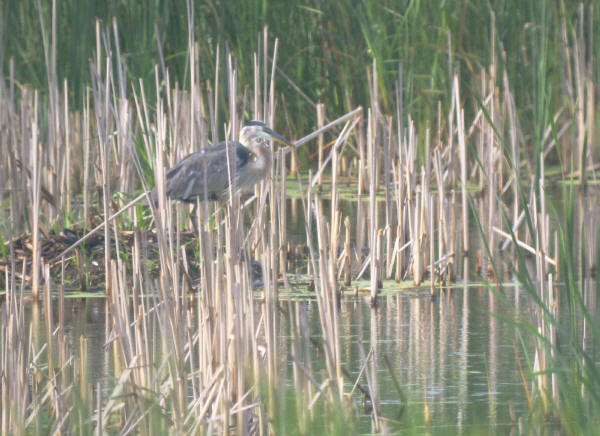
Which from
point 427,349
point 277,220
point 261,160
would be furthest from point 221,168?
point 427,349

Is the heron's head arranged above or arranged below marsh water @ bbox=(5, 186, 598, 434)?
above

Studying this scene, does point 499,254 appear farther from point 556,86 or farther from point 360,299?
point 556,86

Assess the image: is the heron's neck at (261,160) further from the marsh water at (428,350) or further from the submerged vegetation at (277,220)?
the marsh water at (428,350)

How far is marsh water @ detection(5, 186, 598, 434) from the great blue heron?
805 mm

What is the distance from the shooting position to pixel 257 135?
6371 millimetres

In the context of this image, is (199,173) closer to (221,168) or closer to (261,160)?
(221,168)

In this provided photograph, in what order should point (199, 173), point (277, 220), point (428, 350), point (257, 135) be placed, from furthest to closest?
point (257, 135) < point (199, 173) < point (277, 220) < point (428, 350)

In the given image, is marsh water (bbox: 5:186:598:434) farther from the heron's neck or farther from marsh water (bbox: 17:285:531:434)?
the heron's neck

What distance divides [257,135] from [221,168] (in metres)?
0.49

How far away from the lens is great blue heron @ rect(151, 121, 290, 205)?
591cm

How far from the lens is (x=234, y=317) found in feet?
9.84

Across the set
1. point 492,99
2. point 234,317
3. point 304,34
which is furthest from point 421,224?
point 304,34

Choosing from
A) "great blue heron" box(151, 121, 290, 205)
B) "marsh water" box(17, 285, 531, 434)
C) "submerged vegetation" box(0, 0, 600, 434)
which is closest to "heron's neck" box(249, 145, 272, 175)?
"great blue heron" box(151, 121, 290, 205)

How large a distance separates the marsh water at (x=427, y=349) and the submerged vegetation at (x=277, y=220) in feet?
0.12
